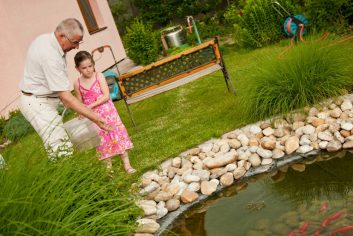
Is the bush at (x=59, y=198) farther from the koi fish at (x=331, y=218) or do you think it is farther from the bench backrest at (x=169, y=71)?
the bench backrest at (x=169, y=71)

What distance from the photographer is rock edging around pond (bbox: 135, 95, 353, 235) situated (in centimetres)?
403

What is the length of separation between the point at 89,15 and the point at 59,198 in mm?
11964

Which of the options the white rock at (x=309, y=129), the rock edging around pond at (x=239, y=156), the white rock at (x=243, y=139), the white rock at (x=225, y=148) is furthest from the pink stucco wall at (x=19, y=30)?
the white rock at (x=309, y=129)

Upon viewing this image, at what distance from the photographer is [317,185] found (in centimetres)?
370

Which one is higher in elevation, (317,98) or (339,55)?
(339,55)

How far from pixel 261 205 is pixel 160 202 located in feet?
3.00

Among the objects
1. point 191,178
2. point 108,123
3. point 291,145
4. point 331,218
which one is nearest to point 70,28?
point 108,123

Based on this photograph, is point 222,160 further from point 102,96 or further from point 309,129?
point 102,96

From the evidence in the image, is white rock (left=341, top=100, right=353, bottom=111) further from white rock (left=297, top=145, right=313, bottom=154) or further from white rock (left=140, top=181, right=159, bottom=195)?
white rock (left=140, top=181, right=159, bottom=195)

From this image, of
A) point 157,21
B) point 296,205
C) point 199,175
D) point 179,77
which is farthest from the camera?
point 157,21

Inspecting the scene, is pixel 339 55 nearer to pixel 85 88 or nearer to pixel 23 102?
pixel 85 88

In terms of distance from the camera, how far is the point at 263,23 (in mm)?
9555

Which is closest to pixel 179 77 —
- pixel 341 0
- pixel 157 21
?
pixel 341 0

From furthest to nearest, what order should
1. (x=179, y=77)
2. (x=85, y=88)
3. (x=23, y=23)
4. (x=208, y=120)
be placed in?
(x=23, y=23)
(x=179, y=77)
(x=208, y=120)
(x=85, y=88)
